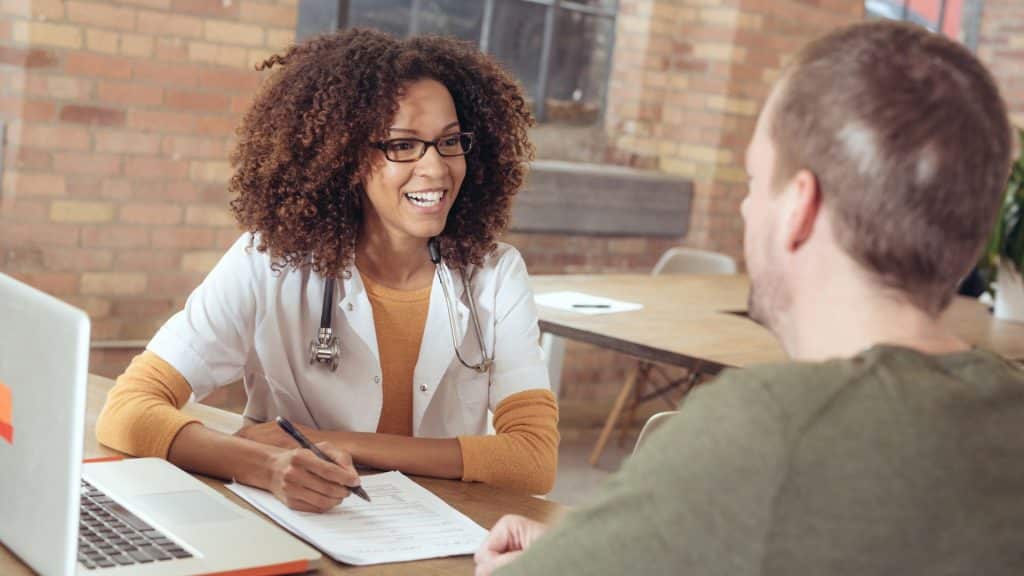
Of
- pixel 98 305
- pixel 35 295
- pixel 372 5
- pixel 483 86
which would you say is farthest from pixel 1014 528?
pixel 372 5

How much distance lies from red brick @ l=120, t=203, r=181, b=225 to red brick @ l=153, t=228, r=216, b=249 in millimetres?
32

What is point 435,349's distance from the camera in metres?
2.32

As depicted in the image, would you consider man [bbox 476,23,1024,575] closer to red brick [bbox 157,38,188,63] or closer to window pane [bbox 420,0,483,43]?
red brick [bbox 157,38,188,63]

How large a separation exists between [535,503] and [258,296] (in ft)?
2.11

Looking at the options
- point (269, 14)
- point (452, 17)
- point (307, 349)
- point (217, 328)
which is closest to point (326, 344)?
point (307, 349)

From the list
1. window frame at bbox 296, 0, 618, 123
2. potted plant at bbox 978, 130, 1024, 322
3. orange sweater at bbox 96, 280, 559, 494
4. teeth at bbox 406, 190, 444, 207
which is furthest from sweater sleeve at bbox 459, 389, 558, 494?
window frame at bbox 296, 0, 618, 123

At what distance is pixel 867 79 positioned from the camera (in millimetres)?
1083

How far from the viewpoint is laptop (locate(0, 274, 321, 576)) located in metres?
1.27

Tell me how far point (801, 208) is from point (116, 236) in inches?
130

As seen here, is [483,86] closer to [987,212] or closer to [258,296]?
[258,296]

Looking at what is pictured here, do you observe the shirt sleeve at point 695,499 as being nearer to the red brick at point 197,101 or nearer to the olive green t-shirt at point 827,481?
the olive green t-shirt at point 827,481

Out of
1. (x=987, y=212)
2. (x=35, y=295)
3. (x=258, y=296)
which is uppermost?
(x=987, y=212)

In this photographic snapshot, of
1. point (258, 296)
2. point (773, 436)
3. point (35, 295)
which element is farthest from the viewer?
point (258, 296)

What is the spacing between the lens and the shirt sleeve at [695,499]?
99 cm
